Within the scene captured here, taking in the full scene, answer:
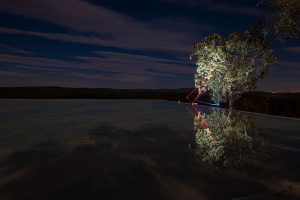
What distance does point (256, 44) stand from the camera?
3594 centimetres

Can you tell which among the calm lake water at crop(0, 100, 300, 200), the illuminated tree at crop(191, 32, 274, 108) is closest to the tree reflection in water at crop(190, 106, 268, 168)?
the calm lake water at crop(0, 100, 300, 200)

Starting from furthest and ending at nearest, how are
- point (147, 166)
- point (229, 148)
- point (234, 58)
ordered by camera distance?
point (234, 58) → point (229, 148) → point (147, 166)

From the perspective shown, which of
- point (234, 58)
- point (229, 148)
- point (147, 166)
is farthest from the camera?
point (234, 58)

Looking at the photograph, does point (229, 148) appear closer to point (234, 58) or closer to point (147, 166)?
point (147, 166)

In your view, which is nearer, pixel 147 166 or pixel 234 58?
pixel 147 166

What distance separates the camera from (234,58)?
36750 mm

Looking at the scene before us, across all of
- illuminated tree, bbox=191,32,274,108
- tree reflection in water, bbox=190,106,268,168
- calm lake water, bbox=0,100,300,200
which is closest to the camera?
calm lake water, bbox=0,100,300,200

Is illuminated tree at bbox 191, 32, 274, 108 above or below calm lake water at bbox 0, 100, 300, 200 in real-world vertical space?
above

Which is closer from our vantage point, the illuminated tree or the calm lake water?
the calm lake water

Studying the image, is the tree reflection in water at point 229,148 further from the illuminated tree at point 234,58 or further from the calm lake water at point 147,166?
the illuminated tree at point 234,58

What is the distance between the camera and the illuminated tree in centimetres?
3600

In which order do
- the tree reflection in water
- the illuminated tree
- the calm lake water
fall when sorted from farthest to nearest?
the illuminated tree < the tree reflection in water < the calm lake water

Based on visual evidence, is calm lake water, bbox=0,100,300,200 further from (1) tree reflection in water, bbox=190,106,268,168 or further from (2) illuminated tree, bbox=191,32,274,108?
(2) illuminated tree, bbox=191,32,274,108

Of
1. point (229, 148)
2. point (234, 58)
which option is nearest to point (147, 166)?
point (229, 148)
